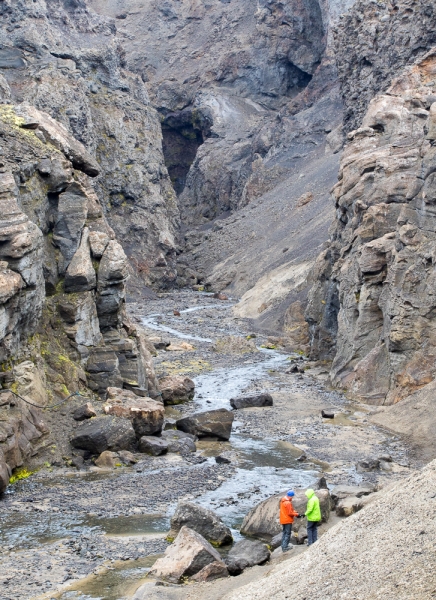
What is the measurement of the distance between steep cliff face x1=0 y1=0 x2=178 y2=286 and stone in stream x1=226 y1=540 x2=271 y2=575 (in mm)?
77834

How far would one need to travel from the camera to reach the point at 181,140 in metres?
149

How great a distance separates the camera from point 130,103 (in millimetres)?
106438

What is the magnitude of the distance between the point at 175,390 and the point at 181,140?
375ft

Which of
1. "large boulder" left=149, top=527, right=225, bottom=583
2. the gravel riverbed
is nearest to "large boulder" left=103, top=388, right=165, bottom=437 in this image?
the gravel riverbed

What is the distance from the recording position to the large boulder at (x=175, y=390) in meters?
40.7

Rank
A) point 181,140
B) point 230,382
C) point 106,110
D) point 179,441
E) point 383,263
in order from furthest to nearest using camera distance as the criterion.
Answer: point 181,140 → point 106,110 → point 230,382 → point 383,263 → point 179,441

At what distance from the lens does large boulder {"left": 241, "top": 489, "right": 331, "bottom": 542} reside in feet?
71.8

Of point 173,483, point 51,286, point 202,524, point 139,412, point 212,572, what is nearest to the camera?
point 212,572

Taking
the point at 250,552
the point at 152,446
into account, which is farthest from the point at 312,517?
the point at 152,446

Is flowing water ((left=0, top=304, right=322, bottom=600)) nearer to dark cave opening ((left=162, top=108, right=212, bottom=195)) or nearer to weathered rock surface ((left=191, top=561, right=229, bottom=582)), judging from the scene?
weathered rock surface ((left=191, top=561, right=229, bottom=582))

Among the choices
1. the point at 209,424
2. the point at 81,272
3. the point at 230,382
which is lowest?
the point at 230,382

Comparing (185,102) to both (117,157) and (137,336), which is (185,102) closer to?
(117,157)

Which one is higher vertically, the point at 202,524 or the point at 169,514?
the point at 202,524

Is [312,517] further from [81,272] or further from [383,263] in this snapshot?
[383,263]
